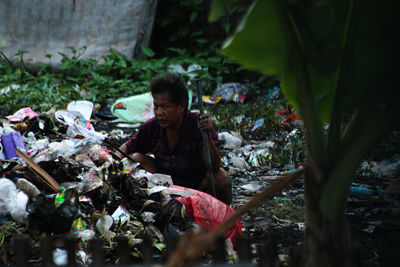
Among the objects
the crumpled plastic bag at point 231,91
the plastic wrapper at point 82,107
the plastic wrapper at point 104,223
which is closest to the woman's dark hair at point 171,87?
the plastic wrapper at point 104,223

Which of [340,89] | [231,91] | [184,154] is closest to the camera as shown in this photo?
[340,89]

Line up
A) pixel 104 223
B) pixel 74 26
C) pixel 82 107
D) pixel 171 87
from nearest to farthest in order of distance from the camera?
1. pixel 104 223
2. pixel 171 87
3. pixel 82 107
4. pixel 74 26

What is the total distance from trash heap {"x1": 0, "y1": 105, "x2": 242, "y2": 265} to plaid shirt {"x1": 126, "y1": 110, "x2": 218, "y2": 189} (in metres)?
0.28

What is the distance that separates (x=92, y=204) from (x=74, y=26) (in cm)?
617

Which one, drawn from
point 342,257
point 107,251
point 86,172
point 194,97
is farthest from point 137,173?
point 194,97

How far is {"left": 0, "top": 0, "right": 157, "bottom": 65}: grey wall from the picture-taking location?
8.12 metres

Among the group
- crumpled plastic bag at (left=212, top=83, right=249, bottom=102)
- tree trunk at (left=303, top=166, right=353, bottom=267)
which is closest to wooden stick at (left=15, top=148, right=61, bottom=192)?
tree trunk at (left=303, top=166, right=353, bottom=267)

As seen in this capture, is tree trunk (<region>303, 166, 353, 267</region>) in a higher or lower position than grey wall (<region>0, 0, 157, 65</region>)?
lower

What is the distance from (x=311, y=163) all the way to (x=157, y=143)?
2.04 metres

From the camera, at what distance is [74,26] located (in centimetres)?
821

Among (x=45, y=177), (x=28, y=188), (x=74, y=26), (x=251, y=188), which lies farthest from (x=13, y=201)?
(x=74, y=26)

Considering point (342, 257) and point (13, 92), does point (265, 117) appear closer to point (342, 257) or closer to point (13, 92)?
point (13, 92)

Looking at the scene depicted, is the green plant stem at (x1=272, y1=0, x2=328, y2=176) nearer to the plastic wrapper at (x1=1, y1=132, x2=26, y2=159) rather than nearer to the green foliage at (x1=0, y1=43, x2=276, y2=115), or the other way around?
the plastic wrapper at (x1=1, y1=132, x2=26, y2=159)

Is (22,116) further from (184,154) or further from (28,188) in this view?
(28,188)
